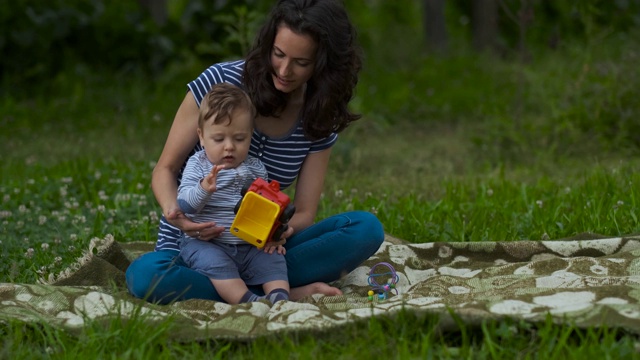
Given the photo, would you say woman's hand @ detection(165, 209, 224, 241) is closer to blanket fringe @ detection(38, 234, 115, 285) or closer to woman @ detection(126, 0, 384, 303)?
woman @ detection(126, 0, 384, 303)

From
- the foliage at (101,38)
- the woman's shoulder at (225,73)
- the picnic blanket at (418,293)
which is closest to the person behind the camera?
the picnic blanket at (418,293)

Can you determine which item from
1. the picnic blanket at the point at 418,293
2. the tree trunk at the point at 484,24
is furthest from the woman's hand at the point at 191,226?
the tree trunk at the point at 484,24

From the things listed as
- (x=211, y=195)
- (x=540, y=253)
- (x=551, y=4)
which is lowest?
(x=540, y=253)

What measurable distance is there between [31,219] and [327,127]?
202 centimetres

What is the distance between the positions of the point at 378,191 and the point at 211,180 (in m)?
2.75

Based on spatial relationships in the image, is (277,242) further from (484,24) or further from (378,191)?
(484,24)

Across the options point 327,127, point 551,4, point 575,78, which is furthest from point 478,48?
point 327,127

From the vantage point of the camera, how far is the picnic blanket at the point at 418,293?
3338 mm

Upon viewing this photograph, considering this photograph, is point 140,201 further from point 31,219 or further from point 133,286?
point 133,286

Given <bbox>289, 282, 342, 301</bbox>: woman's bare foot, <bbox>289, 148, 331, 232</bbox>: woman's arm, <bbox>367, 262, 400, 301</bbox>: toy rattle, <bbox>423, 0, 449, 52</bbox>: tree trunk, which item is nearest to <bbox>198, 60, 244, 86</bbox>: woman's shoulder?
<bbox>289, 148, 331, 232</bbox>: woman's arm

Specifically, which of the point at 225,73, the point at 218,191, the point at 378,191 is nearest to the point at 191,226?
the point at 218,191

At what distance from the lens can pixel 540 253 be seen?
461 cm

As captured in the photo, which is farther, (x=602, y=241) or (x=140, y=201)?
(x=140, y=201)

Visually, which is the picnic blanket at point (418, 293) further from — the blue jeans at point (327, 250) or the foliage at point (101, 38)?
the foliage at point (101, 38)
